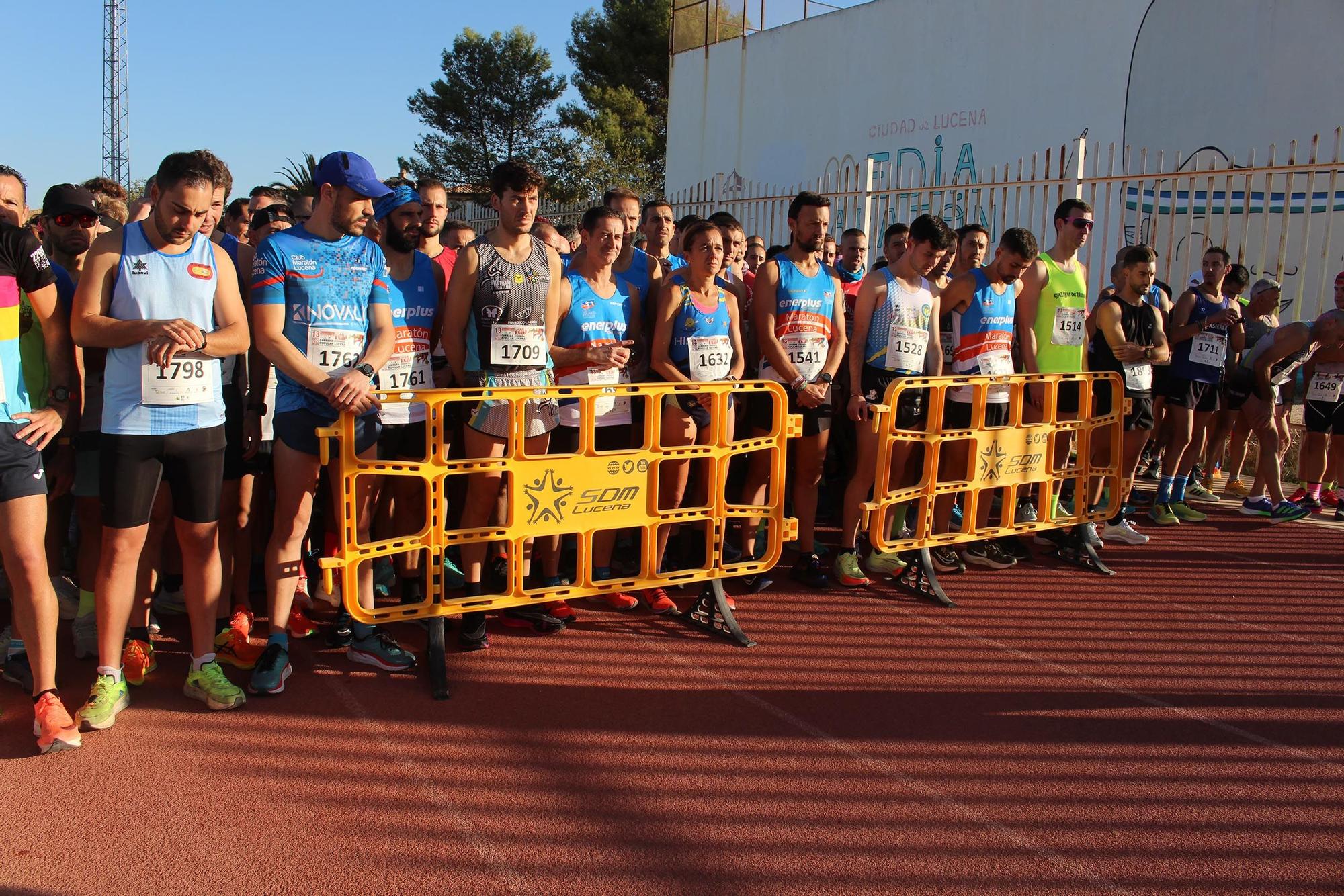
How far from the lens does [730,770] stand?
12.3 feet

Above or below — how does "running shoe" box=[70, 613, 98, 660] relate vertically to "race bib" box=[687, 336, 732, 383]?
below

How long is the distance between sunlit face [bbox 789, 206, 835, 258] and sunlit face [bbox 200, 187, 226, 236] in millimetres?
3088

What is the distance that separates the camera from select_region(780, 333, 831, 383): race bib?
596 centimetres

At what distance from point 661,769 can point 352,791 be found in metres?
1.13

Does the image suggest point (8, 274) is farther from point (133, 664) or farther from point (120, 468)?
point (133, 664)

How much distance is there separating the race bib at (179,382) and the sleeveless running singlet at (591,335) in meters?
1.92

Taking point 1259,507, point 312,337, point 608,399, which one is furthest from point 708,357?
point 1259,507

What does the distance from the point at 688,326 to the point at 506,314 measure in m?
1.15

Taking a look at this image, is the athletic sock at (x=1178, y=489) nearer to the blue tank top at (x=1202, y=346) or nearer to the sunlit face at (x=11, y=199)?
the blue tank top at (x=1202, y=346)

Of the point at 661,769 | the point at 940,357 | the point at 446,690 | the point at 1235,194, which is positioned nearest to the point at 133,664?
the point at 446,690

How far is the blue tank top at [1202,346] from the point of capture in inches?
331

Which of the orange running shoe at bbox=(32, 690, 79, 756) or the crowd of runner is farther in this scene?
the crowd of runner

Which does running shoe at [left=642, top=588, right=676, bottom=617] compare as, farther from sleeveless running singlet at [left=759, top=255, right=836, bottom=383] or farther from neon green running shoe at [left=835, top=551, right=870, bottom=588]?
sleeveless running singlet at [left=759, top=255, right=836, bottom=383]

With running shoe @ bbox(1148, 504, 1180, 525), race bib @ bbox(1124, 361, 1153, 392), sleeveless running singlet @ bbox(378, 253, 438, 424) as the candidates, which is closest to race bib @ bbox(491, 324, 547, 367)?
sleeveless running singlet @ bbox(378, 253, 438, 424)
